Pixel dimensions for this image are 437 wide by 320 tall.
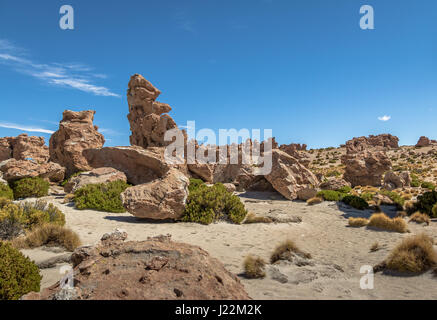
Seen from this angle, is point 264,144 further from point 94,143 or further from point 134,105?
point 94,143

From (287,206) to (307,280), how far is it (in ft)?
32.4

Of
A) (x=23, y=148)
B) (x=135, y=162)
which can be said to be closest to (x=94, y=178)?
(x=135, y=162)

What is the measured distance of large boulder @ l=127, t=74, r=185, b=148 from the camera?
23031 millimetres

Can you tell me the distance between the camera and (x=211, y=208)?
11.1m

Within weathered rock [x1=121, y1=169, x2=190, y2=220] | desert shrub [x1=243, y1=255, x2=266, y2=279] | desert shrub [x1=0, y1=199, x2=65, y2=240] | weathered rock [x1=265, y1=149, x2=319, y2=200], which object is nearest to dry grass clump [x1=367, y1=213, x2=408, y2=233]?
weathered rock [x1=265, y1=149, x2=319, y2=200]

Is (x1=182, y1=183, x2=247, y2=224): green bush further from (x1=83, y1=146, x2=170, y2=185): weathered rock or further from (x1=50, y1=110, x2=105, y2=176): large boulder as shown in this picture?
(x1=50, y1=110, x2=105, y2=176): large boulder

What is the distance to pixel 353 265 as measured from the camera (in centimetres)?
657

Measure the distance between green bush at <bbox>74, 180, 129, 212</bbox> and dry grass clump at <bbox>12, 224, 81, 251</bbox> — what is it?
4882mm

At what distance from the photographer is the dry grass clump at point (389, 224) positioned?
32.9 feet

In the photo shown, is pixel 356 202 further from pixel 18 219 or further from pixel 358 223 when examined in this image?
pixel 18 219

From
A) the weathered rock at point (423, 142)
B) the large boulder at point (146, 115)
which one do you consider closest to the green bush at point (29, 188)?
the large boulder at point (146, 115)

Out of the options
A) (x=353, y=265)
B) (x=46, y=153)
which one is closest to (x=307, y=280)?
(x=353, y=265)

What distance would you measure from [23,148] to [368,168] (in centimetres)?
4473
